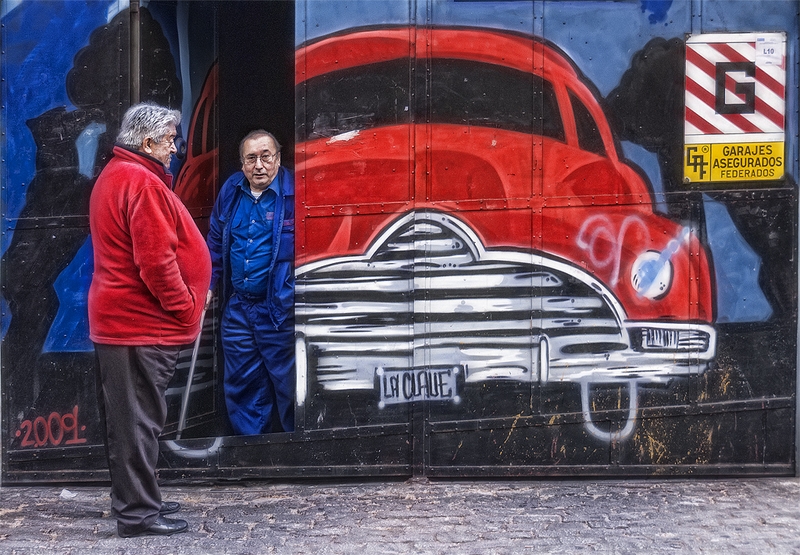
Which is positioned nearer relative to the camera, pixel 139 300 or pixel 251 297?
pixel 139 300

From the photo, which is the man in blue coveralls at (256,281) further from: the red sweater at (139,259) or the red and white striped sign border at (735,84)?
the red and white striped sign border at (735,84)

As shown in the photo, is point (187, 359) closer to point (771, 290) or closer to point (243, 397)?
point (243, 397)

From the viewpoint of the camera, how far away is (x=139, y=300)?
426cm

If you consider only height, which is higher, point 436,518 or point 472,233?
point 472,233

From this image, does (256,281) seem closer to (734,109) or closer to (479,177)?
(479,177)

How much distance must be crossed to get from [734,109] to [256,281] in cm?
266

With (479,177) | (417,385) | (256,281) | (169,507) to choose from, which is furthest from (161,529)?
(479,177)

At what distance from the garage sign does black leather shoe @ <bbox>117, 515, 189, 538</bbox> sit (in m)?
2.97

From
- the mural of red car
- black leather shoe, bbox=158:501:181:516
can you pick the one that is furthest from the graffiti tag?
the mural of red car

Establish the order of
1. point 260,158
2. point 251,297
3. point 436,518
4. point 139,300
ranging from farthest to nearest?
point 251,297 → point 260,158 → point 436,518 → point 139,300

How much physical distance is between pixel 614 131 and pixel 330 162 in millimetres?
1439

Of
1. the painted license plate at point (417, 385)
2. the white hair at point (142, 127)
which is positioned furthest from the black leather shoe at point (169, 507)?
the white hair at point (142, 127)

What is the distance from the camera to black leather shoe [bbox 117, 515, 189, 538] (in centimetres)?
436

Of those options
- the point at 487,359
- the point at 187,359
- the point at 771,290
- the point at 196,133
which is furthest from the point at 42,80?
the point at 771,290
